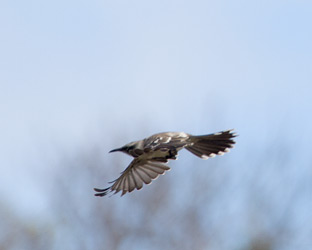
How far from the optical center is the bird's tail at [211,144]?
518 inches

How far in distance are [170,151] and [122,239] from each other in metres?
18.7

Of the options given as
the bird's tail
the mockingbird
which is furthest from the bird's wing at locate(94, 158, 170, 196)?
the bird's tail

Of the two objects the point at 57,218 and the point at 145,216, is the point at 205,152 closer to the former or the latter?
the point at 145,216

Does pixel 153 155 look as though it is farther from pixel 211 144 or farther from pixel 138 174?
pixel 211 144

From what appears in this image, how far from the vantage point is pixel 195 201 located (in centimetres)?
3125

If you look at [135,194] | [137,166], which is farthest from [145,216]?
[137,166]

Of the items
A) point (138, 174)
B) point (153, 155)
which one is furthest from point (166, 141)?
point (138, 174)

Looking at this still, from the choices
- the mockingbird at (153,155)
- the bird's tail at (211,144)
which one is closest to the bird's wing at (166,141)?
the mockingbird at (153,155)

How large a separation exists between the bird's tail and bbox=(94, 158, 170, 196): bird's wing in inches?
16.3

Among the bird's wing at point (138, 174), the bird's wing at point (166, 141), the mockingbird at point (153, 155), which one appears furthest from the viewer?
the bird's wing at point (138, 174)

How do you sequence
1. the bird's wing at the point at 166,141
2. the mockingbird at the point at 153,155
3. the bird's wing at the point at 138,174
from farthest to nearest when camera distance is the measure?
the bird's wing at the point at 138,174, the mockingbird at the point at 153,155, the bird's wing at the point at 166,141

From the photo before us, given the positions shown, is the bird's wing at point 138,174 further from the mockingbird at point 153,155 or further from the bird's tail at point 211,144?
the bird's tail at point 211,144

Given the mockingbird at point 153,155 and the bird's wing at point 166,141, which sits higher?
the mockingbird at point 153,155

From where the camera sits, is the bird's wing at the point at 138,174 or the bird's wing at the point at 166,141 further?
the bird's wing at the point at 138,174
